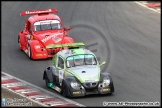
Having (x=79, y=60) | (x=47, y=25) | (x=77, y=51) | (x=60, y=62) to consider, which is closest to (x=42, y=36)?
(x=47, y=25)

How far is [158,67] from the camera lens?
27750 mm

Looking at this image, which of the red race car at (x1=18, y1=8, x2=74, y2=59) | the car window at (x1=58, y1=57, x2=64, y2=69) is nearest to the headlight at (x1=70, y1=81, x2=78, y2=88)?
the car window at (x1=58, y1=57, x2=64, y2=69)

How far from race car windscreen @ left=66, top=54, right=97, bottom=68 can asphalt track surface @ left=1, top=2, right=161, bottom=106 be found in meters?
1.51

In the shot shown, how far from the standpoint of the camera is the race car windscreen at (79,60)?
77.4ft

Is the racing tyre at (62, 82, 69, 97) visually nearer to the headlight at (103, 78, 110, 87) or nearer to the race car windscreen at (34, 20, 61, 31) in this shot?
the headlight at (103, 78, 110, 87)

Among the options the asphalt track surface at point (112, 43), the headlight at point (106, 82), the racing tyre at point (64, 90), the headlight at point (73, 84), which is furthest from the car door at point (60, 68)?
the headlight at point (106, 82)

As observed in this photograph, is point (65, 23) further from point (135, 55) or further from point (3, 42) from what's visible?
point (135, 55)

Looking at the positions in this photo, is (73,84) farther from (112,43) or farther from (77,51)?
(112,43)

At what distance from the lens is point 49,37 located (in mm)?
30172

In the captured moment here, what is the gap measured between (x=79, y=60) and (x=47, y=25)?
811cm

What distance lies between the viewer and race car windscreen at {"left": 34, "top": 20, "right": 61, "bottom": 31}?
1235 inches

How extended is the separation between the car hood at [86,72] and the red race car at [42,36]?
6493 mm

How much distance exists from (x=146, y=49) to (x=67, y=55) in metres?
8.63

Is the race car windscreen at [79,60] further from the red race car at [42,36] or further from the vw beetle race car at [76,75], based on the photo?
the red race car at [42,36]
